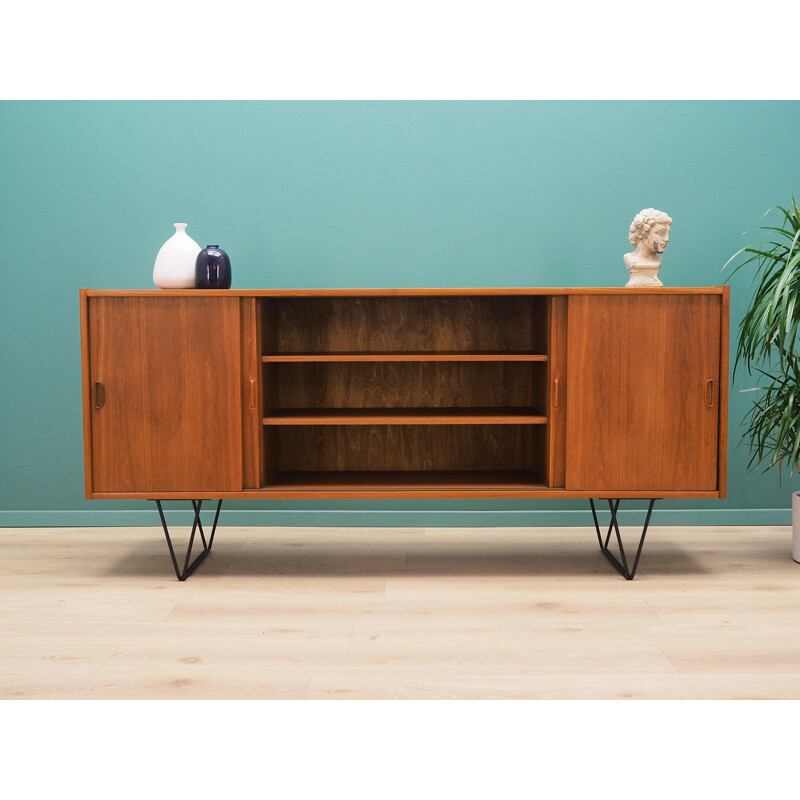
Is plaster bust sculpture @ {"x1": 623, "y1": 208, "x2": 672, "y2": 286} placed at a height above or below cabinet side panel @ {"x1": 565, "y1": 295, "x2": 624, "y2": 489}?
above

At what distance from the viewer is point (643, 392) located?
7.41 ft

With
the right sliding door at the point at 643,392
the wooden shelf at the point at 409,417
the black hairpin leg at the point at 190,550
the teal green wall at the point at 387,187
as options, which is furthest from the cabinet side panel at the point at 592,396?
the black hairpin leg at the point at 190,550

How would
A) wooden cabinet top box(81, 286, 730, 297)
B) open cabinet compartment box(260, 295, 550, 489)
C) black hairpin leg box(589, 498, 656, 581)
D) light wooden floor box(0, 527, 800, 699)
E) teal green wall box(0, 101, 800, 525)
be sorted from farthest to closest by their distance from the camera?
1. teal green wall box(0, 101, 800, 525)
2. open cabinet compartment box(260, 295, 550, 489)
3. black hairpin leg box(589, 498, 656, 581)
4. wooden cabinet top box(81, 286, 730, 297)
5. light wooden floor box(0, 527, 800, 699)

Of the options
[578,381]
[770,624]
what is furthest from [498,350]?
[770,624]

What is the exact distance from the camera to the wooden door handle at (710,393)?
2258 mm

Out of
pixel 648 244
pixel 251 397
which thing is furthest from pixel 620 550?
pixel 251 397

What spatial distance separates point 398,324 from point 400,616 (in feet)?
3.36

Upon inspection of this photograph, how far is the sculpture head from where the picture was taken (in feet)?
7.72

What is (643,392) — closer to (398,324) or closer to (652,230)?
(652,230)

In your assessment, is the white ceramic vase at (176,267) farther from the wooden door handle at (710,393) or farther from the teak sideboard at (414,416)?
the wooden door handle at (710,393)

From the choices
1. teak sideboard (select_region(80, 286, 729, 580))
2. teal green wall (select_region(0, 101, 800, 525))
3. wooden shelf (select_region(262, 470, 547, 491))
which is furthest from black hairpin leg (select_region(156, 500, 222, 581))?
teal green wall (select_region(0, 101, 800, 525))

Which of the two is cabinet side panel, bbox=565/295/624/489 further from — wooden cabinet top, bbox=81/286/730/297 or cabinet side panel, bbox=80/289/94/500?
cabinet side panel, bbox=80/289/94/500

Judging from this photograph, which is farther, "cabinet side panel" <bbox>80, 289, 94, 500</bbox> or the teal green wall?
the teal green wall

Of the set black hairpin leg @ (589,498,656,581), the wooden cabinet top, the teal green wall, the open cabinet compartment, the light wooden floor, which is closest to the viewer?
the light wooden floor
